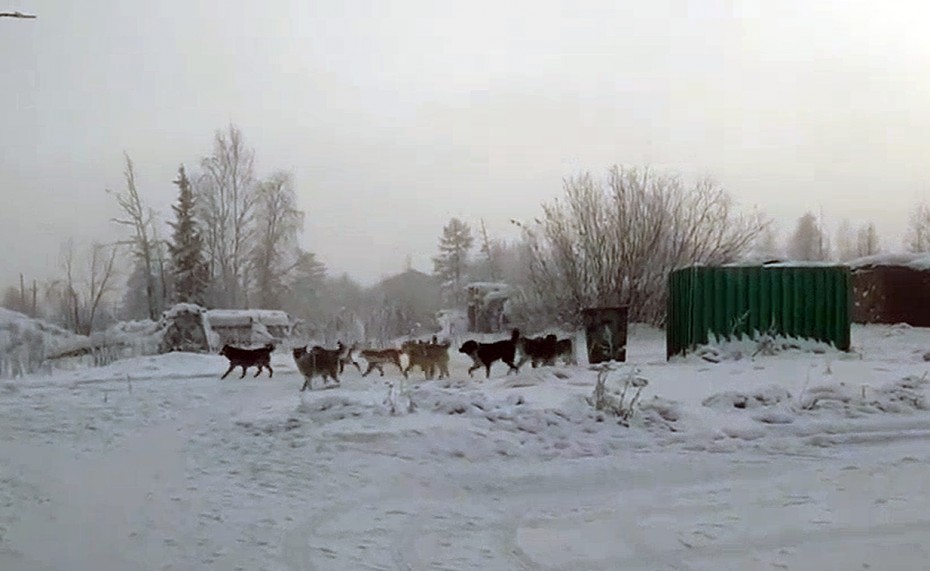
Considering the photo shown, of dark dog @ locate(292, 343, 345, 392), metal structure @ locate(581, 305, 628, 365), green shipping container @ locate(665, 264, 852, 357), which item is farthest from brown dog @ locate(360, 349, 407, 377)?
green shipping container @ locate(665, 264, 852, 357)

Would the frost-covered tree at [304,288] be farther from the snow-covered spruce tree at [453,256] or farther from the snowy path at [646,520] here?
the snowy path at [646,520]

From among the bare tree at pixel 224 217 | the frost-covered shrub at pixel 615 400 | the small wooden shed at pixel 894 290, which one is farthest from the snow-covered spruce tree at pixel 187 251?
the frost-covered shrub at pixel 615 400

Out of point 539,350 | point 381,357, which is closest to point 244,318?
point 381,357

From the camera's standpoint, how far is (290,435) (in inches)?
366

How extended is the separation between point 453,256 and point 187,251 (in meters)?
27.6

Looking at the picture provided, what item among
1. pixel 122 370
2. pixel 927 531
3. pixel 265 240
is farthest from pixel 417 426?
pixel 265 240

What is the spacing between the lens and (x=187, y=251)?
4672cm

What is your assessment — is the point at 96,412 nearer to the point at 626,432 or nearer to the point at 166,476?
the point at 166,476

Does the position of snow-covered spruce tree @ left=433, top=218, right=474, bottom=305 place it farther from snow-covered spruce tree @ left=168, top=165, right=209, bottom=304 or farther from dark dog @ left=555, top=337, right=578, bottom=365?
dark dog @ left=555, top=337, right=578, bottom=365

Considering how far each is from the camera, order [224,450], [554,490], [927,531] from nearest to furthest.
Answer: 1. [927,531]
2. [554,490]
3. [224,450]

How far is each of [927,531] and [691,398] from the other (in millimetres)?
4603

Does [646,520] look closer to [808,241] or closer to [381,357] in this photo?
[381,357]

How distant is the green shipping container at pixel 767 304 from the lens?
55.4 ft

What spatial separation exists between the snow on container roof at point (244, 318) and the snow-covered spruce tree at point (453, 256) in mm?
28285
